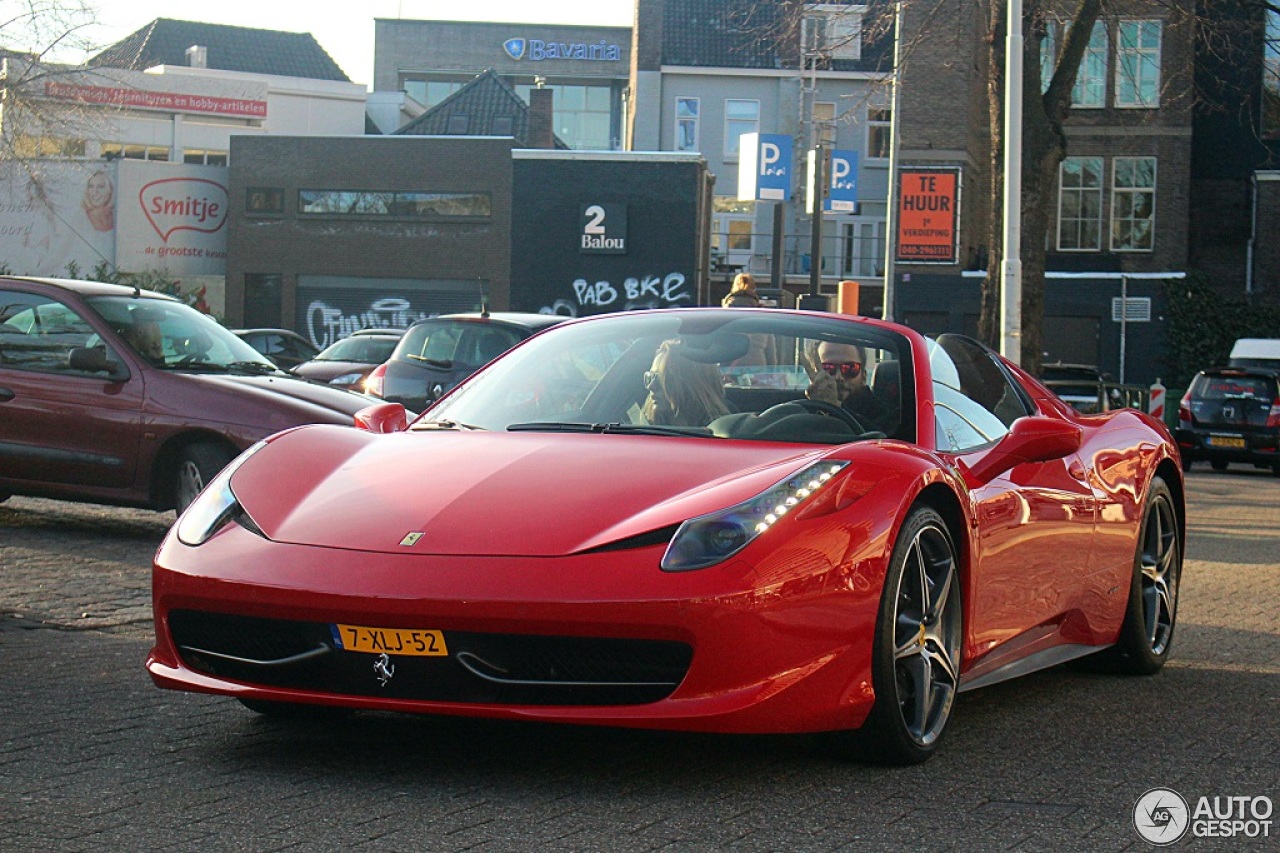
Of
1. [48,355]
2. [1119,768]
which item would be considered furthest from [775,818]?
[48,355]

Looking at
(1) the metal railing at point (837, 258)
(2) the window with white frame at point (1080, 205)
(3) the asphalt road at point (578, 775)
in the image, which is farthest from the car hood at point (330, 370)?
(1) the metal railing at point (837, 258)

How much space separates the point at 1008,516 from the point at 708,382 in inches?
39.9

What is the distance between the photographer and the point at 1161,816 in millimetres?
4270

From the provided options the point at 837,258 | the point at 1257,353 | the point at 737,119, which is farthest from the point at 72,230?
the point at 1257,353

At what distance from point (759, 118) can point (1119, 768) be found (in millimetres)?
59046

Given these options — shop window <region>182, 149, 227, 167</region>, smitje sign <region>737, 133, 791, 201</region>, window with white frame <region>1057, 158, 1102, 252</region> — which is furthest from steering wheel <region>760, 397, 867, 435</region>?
shop window <region>182, 149, 227, 167</region>

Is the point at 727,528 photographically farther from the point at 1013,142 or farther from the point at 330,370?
the point at 1013,142

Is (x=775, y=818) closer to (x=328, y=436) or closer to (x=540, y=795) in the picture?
(x=540, y=795)

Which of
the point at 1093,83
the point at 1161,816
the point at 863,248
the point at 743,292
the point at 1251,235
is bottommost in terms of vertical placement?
the point at 1161,816

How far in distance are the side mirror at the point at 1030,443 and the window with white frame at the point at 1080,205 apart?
161 ft

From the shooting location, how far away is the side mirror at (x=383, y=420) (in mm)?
5606

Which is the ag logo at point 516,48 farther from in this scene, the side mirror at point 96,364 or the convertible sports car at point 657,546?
the convertible sports car at point 657,546

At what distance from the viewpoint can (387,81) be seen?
90312mm

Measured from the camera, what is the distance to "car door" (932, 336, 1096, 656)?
535 centimetres
